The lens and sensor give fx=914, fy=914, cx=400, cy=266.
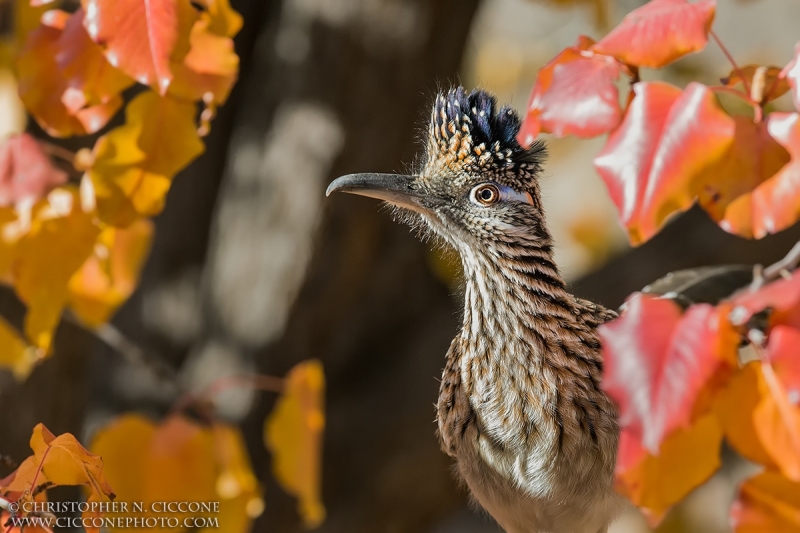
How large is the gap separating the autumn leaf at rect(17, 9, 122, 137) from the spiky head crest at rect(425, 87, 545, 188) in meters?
0.77

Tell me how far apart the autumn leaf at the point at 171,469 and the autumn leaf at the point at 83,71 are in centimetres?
101

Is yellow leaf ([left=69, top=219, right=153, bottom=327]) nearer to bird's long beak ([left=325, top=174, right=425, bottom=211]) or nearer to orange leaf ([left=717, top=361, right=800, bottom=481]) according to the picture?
bird's long beak ([left=325, top=174, right=425, bottom=211])

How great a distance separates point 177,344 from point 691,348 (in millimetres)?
3384

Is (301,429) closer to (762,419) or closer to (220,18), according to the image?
(220,18)

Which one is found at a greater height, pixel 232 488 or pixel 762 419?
pixel 762 419

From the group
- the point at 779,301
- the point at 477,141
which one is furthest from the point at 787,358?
the point at 477,141

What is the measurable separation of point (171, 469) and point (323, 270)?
149cm

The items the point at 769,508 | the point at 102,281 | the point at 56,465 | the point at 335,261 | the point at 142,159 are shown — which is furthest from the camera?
the point at 335,261

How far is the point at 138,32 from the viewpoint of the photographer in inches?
59.4

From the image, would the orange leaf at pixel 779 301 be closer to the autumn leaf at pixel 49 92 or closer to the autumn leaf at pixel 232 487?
the autumn leaf at pixel 49 92

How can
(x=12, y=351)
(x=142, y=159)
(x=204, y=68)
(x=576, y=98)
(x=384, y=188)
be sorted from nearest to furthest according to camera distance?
(x=576, y=98), (x=204, y=68), (x=142, y=159), (x=384, y=188), (x=12, y=351)

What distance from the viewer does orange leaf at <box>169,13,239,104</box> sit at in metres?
1.70

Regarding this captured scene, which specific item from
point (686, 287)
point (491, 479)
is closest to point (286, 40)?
point (491, 479)

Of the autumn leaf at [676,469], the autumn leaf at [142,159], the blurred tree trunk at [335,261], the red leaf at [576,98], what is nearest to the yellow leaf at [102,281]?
the autumn leaf at [142,159]
